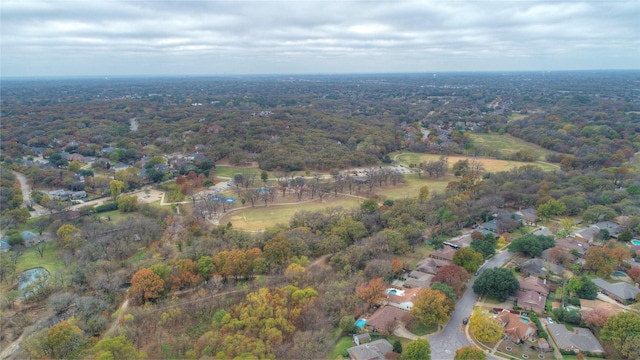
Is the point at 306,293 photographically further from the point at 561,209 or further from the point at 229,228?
the point at 561,209

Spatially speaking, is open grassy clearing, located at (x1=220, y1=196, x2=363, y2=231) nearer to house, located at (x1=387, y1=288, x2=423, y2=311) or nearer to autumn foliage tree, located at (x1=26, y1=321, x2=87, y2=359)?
house, located at (x1=387, y1=288, x2=423, y2=311)

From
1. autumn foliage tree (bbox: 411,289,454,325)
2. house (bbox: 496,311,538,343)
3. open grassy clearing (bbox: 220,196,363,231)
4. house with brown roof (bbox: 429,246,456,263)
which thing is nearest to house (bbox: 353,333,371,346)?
autumn foliage tree (bbox: 411,289,454,325)

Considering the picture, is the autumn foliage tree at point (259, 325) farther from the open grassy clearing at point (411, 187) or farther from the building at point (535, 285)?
the open grassy clearing at point (411, 187)

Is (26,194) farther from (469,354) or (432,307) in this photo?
(469,354)

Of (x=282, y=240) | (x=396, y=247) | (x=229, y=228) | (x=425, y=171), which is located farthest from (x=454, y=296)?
(x=425, y=171)

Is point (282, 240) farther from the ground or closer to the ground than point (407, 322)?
farther from the ground

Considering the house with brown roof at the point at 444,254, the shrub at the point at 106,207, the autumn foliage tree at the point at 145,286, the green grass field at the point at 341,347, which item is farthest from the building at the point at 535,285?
the shrub at the point at 106,207
